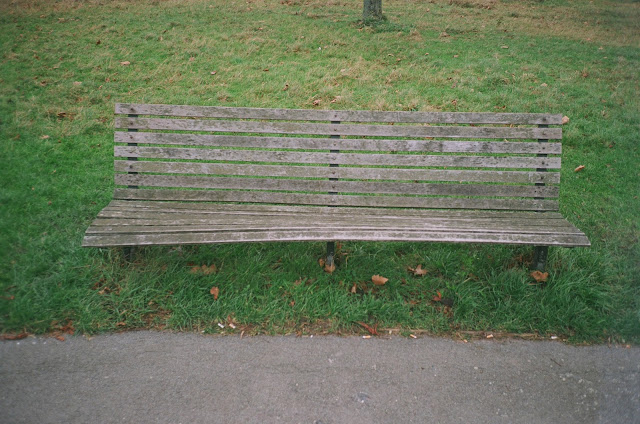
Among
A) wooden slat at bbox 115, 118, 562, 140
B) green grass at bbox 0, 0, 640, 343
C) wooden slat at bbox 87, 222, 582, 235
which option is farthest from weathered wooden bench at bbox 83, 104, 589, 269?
green grass at bbox 0, 0, 640, 343

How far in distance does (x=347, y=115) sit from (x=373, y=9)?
248 inches

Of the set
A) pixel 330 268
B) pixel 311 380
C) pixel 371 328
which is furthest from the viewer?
pixel 330 268

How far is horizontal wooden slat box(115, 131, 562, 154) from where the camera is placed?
146 inches

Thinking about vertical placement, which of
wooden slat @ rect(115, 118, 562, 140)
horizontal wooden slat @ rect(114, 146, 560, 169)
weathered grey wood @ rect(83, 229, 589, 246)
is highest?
wooden slat @ rect(115, 118, 562, 140)

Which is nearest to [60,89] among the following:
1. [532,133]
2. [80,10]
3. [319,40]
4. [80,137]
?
[80,137]

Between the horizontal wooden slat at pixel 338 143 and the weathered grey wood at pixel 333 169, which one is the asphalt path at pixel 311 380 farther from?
the horizontal wooden slat at pixel 338 143

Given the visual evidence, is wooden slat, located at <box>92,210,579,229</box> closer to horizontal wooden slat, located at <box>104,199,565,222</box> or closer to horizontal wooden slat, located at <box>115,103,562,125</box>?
horizontal wooden slat, located at <box>104,199,565,222</box>

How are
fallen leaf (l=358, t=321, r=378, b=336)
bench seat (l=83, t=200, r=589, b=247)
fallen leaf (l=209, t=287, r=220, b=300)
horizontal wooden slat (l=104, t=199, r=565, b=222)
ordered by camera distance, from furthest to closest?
horizontal wooden slat (l=104, t=199, r=565, b=222), fallen leaf (l=209, t=287, r=220, b=300), bench seat (l=83, t=200, r=589, b=247), fallen leaf (l=358, t=321, r=378, b=336)

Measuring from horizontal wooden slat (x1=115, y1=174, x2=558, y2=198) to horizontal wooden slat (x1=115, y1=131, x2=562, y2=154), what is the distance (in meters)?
0.26

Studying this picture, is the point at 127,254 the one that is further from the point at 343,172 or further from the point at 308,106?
the point at 308,106

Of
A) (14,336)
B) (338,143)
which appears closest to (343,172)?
(338,143)

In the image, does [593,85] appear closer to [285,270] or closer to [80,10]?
[285,270]

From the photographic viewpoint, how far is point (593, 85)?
7.00m

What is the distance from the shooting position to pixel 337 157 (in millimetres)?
3773
